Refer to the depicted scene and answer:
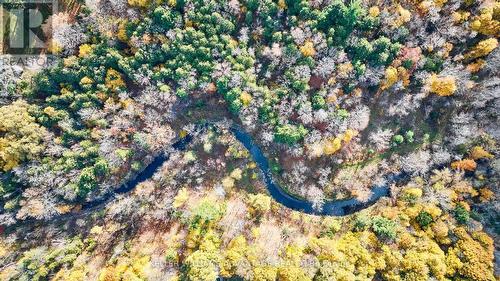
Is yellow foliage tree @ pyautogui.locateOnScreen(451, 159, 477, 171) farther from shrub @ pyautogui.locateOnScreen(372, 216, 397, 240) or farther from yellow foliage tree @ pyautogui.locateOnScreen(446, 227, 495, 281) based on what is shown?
shrub @ pyautogui.locateOnScreen(372, 216, 397, 240)

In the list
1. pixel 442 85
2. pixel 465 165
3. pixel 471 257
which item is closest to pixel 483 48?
pixel 442 85

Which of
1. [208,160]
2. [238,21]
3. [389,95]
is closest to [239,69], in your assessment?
[238,21]

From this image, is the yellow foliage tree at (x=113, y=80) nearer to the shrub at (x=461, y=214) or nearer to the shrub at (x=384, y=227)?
the shrub at (x=384, y=227)

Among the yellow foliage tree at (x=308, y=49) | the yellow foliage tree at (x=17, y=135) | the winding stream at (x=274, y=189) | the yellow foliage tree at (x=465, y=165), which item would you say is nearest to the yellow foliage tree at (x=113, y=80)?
the yellow foliage tree at (x=17, y=135)

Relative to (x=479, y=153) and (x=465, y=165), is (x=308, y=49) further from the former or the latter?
(x=479, y=153)

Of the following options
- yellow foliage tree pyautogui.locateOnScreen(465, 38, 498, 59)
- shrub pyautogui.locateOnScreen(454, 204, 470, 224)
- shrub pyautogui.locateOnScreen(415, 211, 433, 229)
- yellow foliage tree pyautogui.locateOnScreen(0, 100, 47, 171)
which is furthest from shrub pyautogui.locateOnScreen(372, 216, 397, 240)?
yellow foliage tree pyautogui.locateOnScreen(0, 100, 47, 171)
